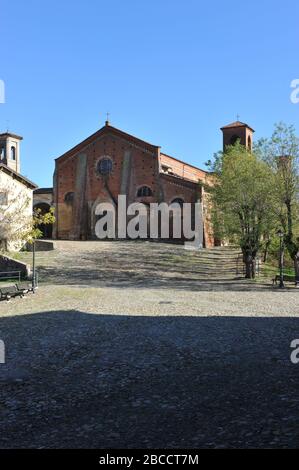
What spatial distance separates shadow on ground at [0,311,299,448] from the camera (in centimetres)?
536

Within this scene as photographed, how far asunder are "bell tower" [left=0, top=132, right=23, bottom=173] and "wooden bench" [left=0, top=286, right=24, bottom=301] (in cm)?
3600

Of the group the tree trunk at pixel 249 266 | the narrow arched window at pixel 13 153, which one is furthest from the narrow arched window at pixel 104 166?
the tree trunk at pixel 249 266

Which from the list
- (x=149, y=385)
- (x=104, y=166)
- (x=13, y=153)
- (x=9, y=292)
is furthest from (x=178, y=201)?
(x=149, y=385)

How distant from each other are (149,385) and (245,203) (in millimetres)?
19142

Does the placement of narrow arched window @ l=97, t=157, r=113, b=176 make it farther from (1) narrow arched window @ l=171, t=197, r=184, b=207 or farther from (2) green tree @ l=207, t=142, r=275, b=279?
(2) green tree @ l=207, t=142, r=275, b=279

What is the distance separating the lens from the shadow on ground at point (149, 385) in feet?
17.6

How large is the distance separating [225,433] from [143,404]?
59.9 inches

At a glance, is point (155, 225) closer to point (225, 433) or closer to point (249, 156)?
point (249, 156)

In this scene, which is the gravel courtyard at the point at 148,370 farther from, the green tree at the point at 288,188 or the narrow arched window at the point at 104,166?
the narrow arched window at the point at 104,166

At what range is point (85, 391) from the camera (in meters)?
7.11

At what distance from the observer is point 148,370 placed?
809cm

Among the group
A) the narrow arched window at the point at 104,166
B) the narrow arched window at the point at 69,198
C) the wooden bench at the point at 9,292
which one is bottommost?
the wooden bench at the point at 9,292

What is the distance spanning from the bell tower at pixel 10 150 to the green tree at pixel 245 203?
103ft

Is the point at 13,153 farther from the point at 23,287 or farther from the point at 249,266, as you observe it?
the point at 23,287
